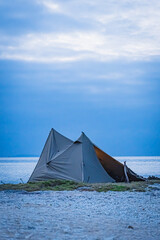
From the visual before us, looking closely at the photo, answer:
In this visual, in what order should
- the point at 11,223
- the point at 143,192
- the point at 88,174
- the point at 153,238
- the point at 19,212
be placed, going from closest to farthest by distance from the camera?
the point at 153,238, the point at 11,223, the point at 19,212, the point at 143,192, the point at 88,174

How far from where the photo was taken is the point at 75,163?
15.3 meters

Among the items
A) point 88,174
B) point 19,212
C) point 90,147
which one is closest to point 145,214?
point 19,212

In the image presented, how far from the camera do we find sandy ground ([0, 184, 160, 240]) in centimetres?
538

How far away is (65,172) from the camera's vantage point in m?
15.2

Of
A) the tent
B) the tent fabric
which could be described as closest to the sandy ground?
the tent

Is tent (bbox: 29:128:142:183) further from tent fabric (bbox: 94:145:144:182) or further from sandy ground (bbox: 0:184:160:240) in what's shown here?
sandy ground (bbox: 0:184:160:240)

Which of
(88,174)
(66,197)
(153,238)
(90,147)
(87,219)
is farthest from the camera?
(90,147)

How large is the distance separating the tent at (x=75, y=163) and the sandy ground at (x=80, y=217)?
445 cm

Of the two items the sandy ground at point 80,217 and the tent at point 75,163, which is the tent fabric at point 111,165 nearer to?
the tent at point 75,163

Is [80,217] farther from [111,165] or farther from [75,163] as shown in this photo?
[111,165]

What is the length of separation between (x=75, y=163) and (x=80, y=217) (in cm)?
842

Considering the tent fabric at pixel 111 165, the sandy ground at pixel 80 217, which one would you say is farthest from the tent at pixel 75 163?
the sandy ground at pixel 80 217

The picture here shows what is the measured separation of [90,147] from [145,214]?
29.0 ft

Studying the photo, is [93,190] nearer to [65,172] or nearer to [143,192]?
[143,192]
